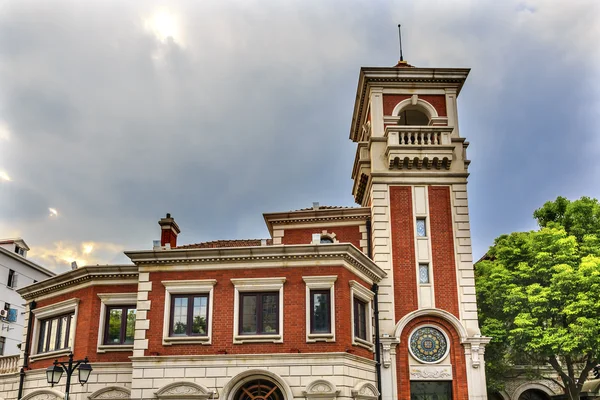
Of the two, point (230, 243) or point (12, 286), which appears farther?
point (12, 286)

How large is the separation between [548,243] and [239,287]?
613 inches

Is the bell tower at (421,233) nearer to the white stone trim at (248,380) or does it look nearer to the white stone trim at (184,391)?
the white stone trim at (248,380)

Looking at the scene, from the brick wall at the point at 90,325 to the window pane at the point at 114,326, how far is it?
46 cm

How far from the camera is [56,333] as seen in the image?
26391mm

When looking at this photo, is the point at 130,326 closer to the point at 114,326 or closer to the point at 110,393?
the point at 114,326

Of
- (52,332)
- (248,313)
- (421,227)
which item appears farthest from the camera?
(52,332)

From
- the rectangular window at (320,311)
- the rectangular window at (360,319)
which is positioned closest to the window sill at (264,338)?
the rectangular window at (320,311)

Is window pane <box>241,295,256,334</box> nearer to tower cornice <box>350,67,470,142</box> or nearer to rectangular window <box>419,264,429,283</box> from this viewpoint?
rectangular window <box>419,264,429,283</box>

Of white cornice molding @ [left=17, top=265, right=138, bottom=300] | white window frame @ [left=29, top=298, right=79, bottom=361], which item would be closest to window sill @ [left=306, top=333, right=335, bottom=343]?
white cornice molding @ [left=17, top=265, right=138, bottom=300]

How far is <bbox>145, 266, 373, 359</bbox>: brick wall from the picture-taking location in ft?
71.3

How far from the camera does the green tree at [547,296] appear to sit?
1048 inches

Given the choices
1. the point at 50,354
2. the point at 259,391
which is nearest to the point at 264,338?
the point at 259,391

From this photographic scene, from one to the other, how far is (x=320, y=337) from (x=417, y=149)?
32.7 ft

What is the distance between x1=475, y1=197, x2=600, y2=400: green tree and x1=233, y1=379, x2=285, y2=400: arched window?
11.5 metres
